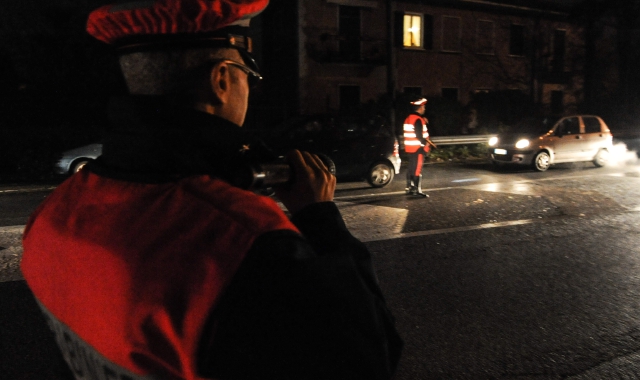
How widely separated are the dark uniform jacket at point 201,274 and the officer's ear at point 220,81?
→ 0.26 feet

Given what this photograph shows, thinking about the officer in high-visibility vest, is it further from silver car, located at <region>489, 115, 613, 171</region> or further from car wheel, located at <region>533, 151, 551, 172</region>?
car wheel, located at <region>533, 151, 551, 172</region>

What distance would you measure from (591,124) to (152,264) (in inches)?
709

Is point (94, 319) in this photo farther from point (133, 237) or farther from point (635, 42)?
point (635, 42)

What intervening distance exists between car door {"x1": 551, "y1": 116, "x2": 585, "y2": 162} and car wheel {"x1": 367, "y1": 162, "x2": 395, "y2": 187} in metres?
5.76

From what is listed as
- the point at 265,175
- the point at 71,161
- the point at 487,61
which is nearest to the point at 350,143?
the point at 71,161

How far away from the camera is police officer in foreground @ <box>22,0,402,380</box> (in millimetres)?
1034

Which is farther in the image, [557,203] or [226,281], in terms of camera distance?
[557,203]

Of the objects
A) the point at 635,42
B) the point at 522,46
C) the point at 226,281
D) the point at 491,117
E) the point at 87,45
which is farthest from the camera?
the point at 635,42

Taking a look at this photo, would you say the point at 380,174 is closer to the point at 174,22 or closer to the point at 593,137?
the point at 593,137

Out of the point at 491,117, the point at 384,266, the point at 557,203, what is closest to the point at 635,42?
the point at 491,117

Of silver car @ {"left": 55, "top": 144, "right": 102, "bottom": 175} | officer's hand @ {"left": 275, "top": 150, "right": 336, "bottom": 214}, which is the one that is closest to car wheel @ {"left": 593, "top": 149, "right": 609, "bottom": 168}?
silver car @ {"left": 55, "top": 144, "right": 102, "bottom": 175}

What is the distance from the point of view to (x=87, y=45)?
20750mm

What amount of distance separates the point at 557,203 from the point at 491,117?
1679 cm

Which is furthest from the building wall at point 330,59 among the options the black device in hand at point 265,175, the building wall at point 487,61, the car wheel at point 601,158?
the black device in hand at point 265,175
